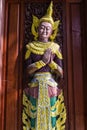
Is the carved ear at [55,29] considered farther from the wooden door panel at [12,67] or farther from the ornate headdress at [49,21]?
the wooden door panel at [12,67]

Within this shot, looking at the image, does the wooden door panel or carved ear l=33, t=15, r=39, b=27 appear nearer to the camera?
the wooden door panel

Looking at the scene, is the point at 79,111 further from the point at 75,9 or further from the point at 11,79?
the point at 75,9

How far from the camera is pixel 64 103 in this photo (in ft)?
5.08

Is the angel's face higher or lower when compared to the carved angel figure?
higher

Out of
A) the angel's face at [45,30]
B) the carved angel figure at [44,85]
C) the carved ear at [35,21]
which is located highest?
the carved ear at [35,21]

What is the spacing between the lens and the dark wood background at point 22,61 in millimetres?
1541

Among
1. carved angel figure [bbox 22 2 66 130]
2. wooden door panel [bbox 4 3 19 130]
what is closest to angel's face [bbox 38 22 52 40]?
→ carved angel figure [bbox 22 2 66 130]

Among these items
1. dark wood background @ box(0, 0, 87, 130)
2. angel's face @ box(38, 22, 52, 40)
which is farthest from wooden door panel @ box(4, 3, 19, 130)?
angel's face @ box(38, 22, 52, 40)

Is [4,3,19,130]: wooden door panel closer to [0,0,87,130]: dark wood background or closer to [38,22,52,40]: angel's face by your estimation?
[0,0,87,130]: dark wood background

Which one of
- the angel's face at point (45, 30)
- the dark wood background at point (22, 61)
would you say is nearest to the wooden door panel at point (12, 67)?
the dark wood background at point (22, 61)

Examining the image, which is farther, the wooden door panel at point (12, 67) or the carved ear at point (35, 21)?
the carved ear at point (35, 21)

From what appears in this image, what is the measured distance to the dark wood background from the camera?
1541 millimetres

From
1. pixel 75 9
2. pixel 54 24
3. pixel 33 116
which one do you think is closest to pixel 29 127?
pixel 33 116

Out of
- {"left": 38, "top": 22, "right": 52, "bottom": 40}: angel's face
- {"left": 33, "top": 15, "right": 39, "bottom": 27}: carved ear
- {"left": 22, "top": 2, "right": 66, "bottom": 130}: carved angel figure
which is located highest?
{"left": 33, "top": 15, "right": 39, "bottom": 27}: carved ear
